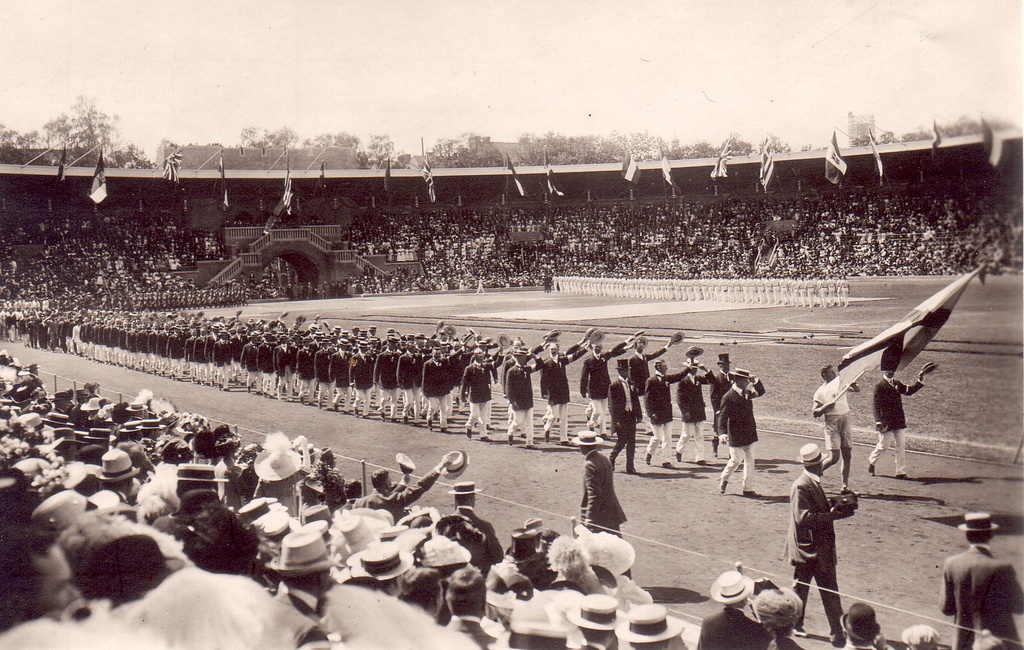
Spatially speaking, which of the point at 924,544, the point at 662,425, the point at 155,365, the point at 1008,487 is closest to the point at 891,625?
the point at 924,544

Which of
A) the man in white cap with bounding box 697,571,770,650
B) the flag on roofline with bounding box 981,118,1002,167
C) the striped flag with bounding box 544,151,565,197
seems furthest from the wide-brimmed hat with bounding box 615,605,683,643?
the striped flag with bounding box 544,151,565,197

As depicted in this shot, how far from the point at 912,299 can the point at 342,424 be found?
21.8 meters

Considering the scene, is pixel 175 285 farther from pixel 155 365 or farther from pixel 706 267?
pixel 706 267

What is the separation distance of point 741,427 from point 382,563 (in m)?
5.47

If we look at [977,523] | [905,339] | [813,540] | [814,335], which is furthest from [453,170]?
[977,523]

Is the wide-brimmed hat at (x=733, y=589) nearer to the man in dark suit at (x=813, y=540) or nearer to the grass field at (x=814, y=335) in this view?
the man in dark suit at (x=813, y=540)

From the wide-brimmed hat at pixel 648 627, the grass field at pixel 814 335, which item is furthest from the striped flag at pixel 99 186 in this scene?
the wide-brimmed hat at pixel 648 627

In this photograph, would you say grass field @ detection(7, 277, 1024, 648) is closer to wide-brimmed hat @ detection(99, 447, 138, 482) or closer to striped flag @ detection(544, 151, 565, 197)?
wide-brimmed hat @ detection(99, 447, 138, 482)

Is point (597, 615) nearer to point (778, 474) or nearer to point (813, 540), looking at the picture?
point (813, 540)

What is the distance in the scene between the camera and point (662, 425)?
1027cm

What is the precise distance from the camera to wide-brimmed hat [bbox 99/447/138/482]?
5.62 meters

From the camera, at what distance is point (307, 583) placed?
12.1ft

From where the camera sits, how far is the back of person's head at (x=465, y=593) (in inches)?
140

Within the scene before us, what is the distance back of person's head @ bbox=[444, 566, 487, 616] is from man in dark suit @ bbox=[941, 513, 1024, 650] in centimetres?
254
